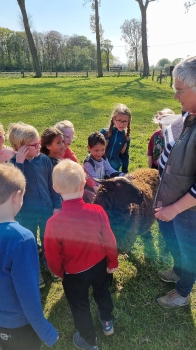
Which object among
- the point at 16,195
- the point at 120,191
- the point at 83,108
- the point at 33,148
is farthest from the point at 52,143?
the point at 83,108

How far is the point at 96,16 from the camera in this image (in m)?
27.8

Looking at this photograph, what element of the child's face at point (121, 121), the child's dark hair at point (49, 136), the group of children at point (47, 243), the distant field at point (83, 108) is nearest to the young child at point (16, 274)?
the group of children at point (47, 243)

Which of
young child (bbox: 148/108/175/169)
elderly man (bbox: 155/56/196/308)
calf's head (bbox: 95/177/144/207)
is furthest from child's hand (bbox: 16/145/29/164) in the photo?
young child (bbox: 148/108/175/169)

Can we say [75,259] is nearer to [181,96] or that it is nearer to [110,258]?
[110,258]

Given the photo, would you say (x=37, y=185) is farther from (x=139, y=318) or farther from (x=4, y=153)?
(x=139, y=318)

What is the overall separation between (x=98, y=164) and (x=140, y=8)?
94.4 ft

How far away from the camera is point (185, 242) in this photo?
2.46 meters

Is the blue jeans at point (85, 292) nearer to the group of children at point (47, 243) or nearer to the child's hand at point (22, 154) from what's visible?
the group of children at point (47, 243)

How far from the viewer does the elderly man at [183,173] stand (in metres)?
1.89

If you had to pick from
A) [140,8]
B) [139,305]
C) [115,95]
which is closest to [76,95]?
[115,95]

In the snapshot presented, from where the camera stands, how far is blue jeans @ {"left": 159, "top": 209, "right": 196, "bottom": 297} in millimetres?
2359

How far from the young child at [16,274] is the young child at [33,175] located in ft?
3.91

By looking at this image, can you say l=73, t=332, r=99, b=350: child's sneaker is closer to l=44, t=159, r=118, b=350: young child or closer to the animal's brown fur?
l=44, t=159, r=118, b=350: young child

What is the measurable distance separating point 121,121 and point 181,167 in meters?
2.26
